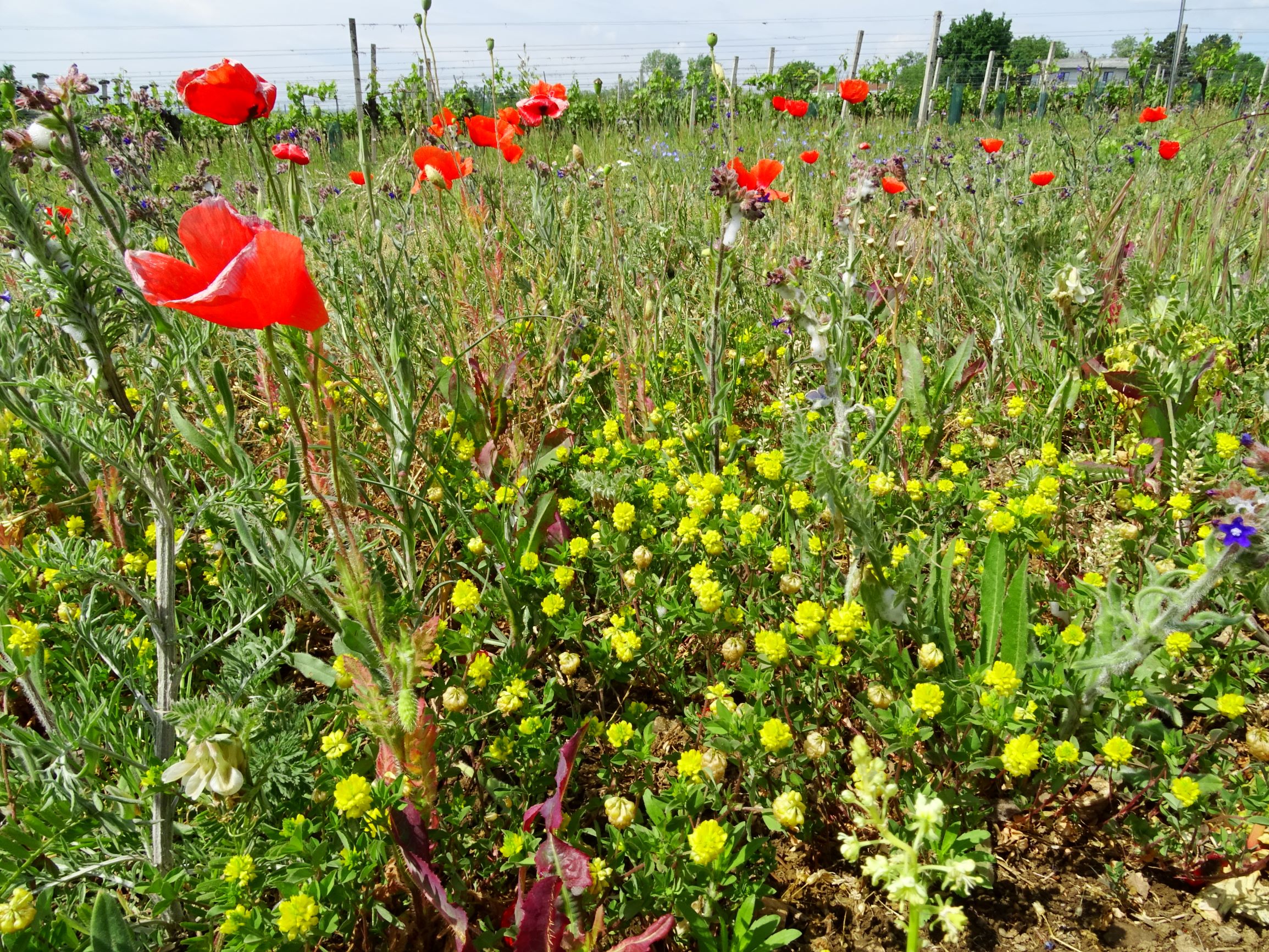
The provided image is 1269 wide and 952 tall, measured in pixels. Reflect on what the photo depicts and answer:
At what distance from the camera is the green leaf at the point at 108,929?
950 mm

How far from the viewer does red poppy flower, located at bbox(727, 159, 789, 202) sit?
6.85 ft

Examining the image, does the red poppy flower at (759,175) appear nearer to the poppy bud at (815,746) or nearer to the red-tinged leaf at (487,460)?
the red-tinged leaf at (487,460)

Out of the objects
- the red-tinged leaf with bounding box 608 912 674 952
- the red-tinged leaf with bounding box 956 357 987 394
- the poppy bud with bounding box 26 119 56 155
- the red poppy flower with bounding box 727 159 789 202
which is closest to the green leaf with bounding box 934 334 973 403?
the red-tinged leaf with bounding box 956 357 987 394

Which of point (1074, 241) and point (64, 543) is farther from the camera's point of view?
point (1074, 241)

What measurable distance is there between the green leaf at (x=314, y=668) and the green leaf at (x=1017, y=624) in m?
1.34

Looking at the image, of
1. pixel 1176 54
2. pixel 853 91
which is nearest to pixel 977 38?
pixel 1176 54

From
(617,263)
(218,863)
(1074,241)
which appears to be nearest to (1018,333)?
(1074,241)

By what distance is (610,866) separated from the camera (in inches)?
49.4

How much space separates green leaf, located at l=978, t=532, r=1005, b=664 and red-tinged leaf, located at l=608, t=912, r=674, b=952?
0.80 meters

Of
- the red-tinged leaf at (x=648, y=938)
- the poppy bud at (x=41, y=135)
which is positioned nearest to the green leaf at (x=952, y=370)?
the red-tinged leaf at (x=648, y=938)

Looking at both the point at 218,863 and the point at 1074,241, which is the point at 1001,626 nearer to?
the point at 218,863

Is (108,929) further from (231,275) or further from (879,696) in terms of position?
(879,696)

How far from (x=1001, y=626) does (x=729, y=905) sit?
0.74 m

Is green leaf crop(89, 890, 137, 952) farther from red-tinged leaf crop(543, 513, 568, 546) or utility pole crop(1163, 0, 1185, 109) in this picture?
→ utility pole crop(1163, 0, 1185, 109)
